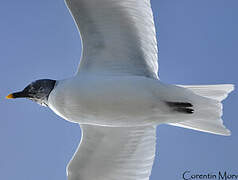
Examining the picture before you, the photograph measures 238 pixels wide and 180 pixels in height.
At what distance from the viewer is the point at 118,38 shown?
5289 mm

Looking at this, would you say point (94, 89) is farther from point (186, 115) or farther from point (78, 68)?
point (186, 115)

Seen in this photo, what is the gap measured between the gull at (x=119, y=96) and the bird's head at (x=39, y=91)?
0.04ft

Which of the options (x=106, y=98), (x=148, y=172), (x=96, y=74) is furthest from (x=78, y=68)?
(x=148, y=172)

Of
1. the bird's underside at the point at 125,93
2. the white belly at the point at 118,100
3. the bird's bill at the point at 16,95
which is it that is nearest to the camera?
the white belly at the point at 118,100

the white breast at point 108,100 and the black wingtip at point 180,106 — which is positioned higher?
the white breast at point 108,100

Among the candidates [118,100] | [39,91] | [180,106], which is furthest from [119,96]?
[39,91]

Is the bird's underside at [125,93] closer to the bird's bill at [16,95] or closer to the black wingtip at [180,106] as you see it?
the black wingtip at [180,106]

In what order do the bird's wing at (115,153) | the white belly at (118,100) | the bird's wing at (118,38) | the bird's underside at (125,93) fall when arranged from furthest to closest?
1. the bird's wing at (115,153)
2. the bird's wing at (118,38)
3. the bird's underside at (125,93)
4. the white belly at (118,100)

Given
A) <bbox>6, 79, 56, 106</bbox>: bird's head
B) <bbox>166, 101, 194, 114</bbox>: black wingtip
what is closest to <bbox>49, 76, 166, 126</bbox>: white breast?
<bbox>166, 101, 194, 114</bbox>: black wingtip

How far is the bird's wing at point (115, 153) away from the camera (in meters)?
5.68

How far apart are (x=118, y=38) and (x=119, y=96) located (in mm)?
848

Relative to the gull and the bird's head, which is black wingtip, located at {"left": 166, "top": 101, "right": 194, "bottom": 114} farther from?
the bird's head

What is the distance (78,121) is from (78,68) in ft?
2.30

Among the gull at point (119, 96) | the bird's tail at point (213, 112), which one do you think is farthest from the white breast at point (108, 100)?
the bird's tail at point (213, 112)
